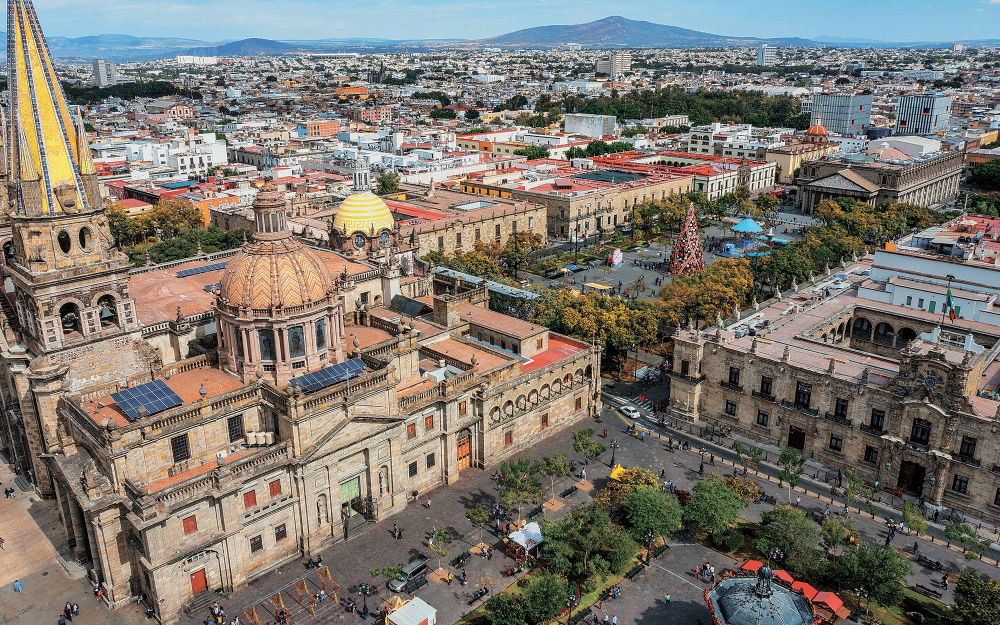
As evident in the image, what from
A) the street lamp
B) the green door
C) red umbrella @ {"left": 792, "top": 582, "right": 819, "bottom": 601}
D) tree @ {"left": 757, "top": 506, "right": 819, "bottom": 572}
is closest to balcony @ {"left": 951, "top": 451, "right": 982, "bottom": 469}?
tree @ {"left": 757, "top": 506, "right": 819, "bottom": 572}

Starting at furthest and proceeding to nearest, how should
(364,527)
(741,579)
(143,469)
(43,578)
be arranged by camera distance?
(364,527) → (43,578) → (143,469) → (741,579)

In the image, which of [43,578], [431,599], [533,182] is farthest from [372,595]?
[533,182]

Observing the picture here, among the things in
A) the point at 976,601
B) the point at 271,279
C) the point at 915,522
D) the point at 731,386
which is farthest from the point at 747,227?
the point at 271,279

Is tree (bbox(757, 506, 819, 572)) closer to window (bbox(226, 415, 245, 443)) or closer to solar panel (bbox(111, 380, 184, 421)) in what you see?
window (bbox(226, 415, 245, 443))

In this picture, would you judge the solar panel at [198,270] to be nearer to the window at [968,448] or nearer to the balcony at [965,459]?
the balcony at [965,459]

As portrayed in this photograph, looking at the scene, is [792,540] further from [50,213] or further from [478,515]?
[50,213]

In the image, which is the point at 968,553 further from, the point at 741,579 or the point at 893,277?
the point at 893,277
